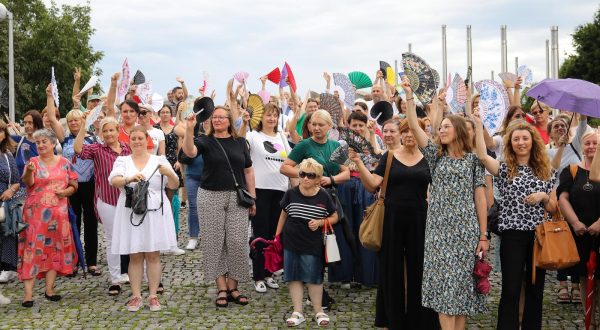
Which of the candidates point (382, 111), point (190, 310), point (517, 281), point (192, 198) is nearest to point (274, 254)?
point (190, 310)

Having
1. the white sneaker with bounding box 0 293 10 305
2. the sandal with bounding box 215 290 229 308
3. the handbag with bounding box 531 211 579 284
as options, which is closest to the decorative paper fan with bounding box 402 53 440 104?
the handbag with bounding box 531 211 579 284

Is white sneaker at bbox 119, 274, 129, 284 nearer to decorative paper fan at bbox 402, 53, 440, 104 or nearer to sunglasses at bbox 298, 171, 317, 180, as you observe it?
sunglasses at bbox 298, 171, 317, 180

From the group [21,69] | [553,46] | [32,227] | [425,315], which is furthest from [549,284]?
[21,69]

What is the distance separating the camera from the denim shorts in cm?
738

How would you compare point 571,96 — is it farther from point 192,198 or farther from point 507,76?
point 192,198

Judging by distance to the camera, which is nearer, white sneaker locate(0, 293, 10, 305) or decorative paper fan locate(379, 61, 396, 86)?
white sneaker locate(0, 293, 10, 305)

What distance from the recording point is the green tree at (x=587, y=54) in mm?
55281

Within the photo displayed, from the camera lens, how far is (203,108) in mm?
8109

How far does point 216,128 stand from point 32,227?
7.24 ft

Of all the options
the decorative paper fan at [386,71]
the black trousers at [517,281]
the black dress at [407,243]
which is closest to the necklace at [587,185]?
the black trousers at [517,281]

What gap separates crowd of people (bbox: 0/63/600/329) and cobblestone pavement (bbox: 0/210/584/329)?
166mm

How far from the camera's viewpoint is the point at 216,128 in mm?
8188

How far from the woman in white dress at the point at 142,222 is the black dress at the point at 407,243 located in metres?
2.40

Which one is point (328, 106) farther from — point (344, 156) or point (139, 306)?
point (139, 306)
